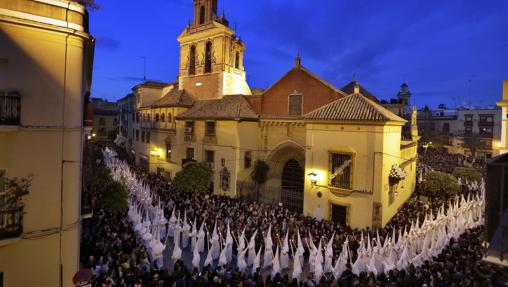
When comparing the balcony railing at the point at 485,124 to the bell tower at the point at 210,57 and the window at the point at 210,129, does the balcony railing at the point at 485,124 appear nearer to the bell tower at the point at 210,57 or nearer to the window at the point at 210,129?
the bell tower at the point at 210,57

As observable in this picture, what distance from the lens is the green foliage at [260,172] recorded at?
23.0 meters

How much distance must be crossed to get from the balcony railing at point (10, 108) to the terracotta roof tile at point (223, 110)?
51.6 ft

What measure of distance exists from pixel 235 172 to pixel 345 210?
882cm

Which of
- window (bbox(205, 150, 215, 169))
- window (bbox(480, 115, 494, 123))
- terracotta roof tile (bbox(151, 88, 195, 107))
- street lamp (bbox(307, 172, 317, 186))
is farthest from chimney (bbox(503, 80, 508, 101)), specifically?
window (bbox(480, 115, 494, 123))

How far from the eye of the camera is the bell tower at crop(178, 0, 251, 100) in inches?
1101

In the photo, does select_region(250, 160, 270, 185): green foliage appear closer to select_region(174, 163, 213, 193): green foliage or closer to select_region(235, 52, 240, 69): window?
select_region(174, 163, 213, 193): green foliage

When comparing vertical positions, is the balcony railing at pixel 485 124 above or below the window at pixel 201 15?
below

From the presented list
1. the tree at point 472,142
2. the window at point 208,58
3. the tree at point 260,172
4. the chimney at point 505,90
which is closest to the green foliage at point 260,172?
the tree at point 260,172

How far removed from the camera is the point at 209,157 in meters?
25.6

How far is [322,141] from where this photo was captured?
18.8 m

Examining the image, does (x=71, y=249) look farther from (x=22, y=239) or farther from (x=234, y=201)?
(x=234, y=201)

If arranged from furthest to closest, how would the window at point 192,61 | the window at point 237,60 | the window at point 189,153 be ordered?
the window at point 192,61 → the window at point 237,60 → the window at point 189,153

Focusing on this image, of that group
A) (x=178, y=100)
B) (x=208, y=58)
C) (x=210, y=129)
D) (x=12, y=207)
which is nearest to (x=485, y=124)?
(x=208, y=58)

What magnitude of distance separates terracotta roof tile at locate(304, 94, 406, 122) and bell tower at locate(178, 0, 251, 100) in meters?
11.7
